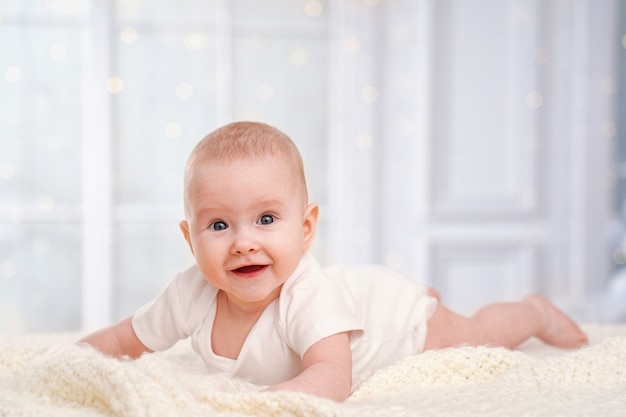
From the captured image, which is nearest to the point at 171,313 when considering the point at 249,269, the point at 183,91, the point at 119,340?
the point at 119,340

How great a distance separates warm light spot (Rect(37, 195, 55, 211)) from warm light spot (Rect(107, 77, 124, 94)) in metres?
0.55

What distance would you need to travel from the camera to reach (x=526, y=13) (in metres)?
3.42

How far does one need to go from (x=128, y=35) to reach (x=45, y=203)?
2.74 feet

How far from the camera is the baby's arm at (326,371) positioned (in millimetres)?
966

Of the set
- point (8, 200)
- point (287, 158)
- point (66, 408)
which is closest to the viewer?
point (66, 408)

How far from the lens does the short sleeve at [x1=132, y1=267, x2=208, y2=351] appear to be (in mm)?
1300

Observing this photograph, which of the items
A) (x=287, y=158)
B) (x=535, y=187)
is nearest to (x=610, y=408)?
(x=287, y=158)

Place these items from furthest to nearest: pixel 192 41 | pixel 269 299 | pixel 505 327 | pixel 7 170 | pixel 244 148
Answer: pixel 192 41 → pixel 7 170 → pixel 505 327 → pixel 269 299 → pixel 244 148

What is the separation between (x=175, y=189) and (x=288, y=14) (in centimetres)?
97

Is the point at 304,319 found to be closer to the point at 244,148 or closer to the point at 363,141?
the point at 244,148

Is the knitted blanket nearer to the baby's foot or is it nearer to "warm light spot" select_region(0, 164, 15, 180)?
the baby's foot

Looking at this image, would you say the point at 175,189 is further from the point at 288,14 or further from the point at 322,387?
the point at 322,387

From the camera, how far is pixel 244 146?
1135 millimetres

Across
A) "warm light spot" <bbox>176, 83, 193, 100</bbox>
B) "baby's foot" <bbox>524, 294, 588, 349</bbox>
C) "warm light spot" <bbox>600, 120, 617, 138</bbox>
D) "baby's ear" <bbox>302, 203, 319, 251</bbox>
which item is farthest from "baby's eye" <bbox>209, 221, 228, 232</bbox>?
"warm light spot" <bbox>600, 120, 617, 138</bbox>
